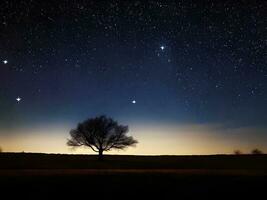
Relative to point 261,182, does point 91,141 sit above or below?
above

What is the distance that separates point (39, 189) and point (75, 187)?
1.71 m

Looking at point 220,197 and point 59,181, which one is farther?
point 59,181

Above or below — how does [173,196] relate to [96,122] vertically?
below

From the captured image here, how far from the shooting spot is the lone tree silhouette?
182 ft

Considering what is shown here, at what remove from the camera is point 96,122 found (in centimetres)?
5672

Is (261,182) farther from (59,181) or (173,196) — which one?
(59,181)

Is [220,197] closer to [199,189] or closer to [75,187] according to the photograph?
[199,189]

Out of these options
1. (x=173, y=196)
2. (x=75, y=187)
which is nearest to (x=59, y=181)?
(x=75, y=187)

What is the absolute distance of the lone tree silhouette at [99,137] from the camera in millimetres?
55469

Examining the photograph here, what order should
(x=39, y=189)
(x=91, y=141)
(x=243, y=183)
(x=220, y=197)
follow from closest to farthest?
(x=220, y=197) < (x=39, y=189) < (x=243, y=183) < (x=91, y=141)

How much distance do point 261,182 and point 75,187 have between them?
A: 9.58 meters

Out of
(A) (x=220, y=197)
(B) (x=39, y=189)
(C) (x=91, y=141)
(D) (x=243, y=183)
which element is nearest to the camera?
(A) (x=220, y=197)

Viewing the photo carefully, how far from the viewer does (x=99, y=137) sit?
55.6m

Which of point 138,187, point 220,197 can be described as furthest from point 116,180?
point 220,197
